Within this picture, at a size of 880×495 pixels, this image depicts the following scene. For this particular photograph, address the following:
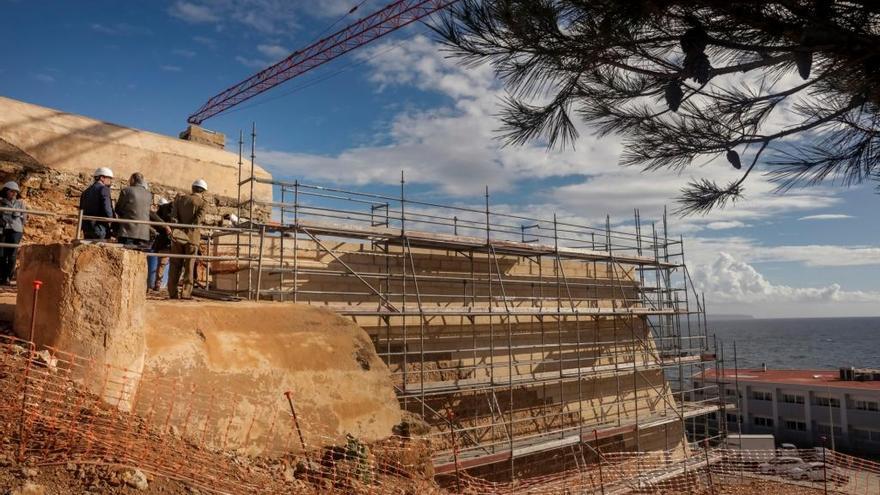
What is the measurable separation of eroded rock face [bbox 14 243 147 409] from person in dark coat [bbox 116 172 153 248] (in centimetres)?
200

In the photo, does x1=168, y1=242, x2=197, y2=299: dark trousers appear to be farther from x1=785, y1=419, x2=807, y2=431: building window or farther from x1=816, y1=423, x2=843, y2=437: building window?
x1=785, y1=419, x2=807, y2=431: building window

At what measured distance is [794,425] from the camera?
36812mm

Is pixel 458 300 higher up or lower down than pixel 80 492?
higher up

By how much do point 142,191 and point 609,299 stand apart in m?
13.2

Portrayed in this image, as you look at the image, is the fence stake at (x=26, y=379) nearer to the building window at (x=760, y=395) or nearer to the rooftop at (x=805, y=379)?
the rooftop at (x=805, y=379)

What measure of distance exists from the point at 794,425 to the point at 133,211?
4047cm

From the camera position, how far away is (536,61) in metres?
5.27

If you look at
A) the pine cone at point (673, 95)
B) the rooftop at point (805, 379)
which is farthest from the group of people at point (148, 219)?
the rooftop at point (805, 379)

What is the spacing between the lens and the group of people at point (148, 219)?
292 inches

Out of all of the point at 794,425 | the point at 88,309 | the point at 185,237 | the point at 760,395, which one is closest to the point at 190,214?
the point at 185,237

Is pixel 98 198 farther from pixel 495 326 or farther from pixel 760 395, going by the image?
pixel 760 395

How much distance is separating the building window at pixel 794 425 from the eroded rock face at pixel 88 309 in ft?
133

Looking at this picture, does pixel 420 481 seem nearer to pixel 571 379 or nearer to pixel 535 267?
pixel 571 379

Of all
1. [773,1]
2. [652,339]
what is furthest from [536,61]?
[652,339]
